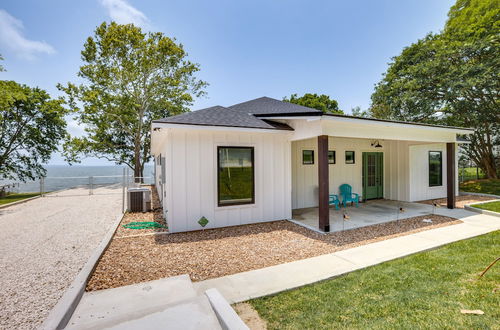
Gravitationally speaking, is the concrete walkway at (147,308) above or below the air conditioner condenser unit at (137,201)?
below

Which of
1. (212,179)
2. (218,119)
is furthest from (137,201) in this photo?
(218,119)

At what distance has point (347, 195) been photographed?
8.80 metres

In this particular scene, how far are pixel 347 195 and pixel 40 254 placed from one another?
8.98 m

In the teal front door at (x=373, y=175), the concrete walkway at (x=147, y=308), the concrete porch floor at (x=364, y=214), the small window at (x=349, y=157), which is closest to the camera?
the concrete walkway at (x=147, y=308)

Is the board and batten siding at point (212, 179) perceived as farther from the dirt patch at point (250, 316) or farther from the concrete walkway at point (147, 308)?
the dirt patch at point (250, 316)

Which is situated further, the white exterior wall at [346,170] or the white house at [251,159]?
the white exterior wall at [346,170]

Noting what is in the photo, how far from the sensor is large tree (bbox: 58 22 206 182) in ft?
58.2

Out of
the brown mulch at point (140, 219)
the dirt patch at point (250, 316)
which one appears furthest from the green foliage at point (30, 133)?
the dirt patch at point (250, 316)

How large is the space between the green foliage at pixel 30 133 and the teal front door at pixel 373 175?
21913mm

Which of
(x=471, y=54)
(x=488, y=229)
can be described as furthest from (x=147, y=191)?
(x=471, y=54)

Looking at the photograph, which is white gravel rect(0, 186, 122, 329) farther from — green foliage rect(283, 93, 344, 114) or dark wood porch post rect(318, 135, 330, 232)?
green foliage rect(283, 93, 344, 114)

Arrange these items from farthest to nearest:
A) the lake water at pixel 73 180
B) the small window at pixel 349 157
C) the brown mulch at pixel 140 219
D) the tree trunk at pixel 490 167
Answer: the tree trunk at pixel 490 167
the lake water at pixel 73 180
the small window at pixel 349 157
the brown mulch at pixel 140 219

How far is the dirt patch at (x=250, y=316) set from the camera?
2.33 meters

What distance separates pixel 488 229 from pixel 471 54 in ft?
43.0
